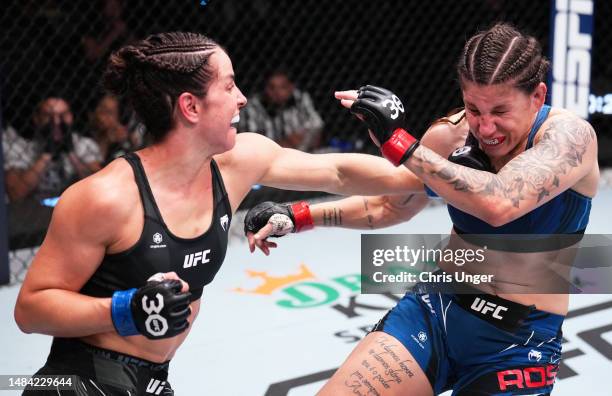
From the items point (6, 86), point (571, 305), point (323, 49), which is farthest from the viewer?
point (323, 49)

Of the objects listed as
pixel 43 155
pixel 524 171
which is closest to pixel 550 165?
pixel 524 171

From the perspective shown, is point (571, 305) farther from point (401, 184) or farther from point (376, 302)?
point (401, 184)

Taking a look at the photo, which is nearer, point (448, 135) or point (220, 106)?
Result: point (220, 106)

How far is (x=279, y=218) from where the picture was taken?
2043mm

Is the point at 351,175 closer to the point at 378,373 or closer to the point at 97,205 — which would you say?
the point at 378,373

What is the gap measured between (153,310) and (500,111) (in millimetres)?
897

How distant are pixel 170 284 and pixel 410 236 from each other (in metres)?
2.73

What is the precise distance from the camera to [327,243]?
4055 mm

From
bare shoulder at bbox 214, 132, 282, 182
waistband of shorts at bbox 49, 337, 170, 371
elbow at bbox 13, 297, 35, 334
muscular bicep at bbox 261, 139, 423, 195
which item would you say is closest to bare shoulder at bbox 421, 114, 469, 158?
muscular bicep at bbox 261, 139, 423, 195

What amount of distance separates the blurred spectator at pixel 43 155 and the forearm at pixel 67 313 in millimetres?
2650

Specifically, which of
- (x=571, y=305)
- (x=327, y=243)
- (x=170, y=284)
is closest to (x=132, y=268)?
(x=170, y=284)

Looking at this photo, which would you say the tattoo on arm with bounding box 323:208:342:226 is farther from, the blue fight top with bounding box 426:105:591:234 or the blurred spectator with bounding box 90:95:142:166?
the blurred spectator with bounding box 90:95:142:166

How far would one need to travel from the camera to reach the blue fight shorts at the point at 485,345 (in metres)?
1.83

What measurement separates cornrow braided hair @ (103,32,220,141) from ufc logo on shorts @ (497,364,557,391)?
3.24 ft
